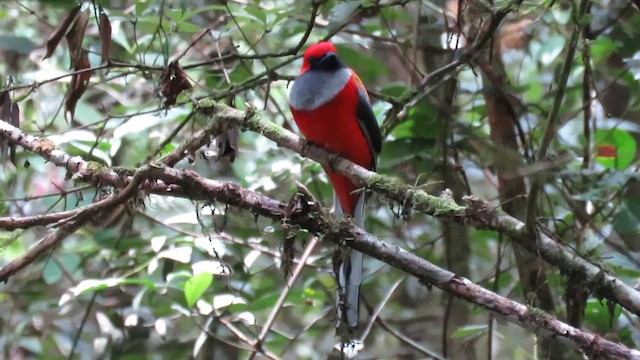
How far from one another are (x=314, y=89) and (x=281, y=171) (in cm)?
59

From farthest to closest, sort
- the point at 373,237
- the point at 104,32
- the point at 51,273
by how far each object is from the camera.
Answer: the point at 51,273
the point at 104,32
the point at 373,237

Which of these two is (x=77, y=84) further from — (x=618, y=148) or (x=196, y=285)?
(x=618, y=148)

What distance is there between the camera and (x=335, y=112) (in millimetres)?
2902

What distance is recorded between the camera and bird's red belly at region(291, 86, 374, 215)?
9.37 feet

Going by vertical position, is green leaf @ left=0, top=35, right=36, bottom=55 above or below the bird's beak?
above

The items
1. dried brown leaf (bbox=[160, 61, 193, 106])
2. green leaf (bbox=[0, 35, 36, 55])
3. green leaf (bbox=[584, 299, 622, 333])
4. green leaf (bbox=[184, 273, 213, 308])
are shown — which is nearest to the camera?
dried brown leaf (bbox=[160, 61, 193, 106])

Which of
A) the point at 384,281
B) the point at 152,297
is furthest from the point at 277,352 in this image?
the point at 152,297

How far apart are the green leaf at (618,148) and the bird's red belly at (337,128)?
954mm

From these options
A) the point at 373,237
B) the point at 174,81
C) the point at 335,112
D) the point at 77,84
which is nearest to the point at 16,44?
the point at 77,84

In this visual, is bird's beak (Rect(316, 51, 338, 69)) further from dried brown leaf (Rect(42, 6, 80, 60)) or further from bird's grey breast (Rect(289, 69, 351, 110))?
dried brown leaf (Rect(42, 6, 80, 60))

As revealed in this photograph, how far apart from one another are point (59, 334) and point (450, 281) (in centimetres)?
244

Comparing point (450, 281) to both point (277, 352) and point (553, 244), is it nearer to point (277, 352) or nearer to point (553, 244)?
point (553, 244)

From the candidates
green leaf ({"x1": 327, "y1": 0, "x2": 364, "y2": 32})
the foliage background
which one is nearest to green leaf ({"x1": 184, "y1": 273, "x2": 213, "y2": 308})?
the foliage background

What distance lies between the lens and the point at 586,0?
2.15 meters
